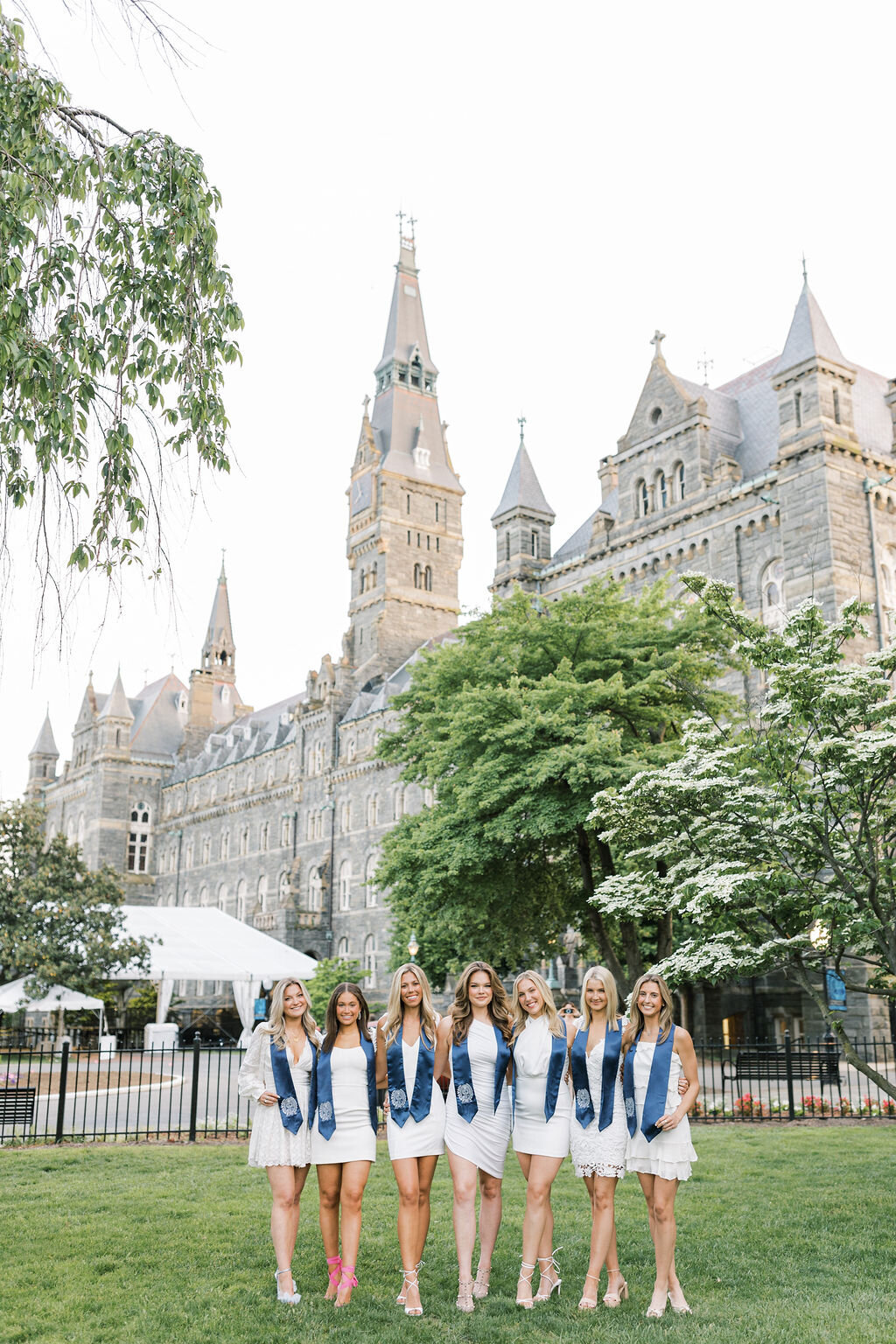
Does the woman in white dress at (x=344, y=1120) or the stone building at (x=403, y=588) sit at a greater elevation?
the stone building at (x=403, y=588)

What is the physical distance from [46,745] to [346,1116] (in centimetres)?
9569

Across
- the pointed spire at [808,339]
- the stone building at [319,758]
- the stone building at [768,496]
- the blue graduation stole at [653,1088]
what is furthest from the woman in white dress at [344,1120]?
the stone building at [319,758]

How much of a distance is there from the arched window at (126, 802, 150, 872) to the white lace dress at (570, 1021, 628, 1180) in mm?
76935

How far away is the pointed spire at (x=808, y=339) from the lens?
32312 millimetres

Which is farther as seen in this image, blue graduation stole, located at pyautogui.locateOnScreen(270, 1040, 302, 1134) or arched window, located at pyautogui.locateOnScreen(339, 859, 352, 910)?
arched window, located at pyautogui.locateOnScreen(339, 859, 352, 910)

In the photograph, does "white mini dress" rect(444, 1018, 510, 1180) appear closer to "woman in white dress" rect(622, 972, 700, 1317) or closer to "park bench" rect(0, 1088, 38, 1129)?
"woman in white dress" rect(622, 972, 700, 1317)

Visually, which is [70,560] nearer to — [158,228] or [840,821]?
[158,228]

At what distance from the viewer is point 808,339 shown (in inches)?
1282

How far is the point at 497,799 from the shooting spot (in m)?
20.9

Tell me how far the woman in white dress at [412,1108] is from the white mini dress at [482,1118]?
10cm

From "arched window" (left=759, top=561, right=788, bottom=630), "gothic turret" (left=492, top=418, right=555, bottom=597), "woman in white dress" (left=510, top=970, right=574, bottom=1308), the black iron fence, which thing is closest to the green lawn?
"woman in white dress" (left=510, top=970, right=574, bottom=1308)

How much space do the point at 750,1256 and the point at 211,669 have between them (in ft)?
277

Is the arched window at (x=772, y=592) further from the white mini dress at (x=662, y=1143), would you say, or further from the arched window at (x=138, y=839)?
the arched window at (x=138, y=839)

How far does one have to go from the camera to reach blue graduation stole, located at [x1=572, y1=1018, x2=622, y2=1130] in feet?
22.9
